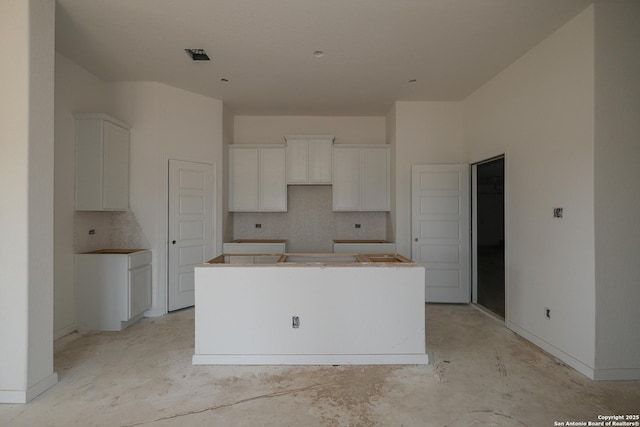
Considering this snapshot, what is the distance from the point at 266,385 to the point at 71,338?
244 cm

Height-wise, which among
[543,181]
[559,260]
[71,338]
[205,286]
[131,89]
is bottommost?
[71,338]

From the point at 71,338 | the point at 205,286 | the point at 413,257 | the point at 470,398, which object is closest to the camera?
the point at 470,398

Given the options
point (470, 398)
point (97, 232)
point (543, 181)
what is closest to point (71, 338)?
point (97, 232)

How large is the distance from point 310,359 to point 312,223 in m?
2.86

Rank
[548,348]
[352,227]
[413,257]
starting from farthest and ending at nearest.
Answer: [352,227]
[413,257]
[548,348]

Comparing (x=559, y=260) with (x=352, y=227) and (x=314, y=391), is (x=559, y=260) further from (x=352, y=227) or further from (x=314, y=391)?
(x=352, y=227)

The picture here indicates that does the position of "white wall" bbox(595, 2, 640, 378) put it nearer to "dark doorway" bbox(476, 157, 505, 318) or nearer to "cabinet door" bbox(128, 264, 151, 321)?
"dark doorway" bbox(476, 157, 505, 318)

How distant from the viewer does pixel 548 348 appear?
9.82 ft

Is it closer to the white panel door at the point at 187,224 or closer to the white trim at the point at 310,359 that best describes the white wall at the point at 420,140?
the white trim at the point at 310,359

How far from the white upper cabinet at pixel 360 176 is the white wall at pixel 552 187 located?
167cm

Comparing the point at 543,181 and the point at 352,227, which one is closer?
the point at 543,181

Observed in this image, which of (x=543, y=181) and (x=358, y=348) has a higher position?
(x=543, y=181)

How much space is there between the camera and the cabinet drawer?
363 centimetres

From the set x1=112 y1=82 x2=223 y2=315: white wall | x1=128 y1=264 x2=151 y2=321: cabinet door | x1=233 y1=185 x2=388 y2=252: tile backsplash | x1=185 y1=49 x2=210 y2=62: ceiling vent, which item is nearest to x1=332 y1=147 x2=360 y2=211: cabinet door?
x1=233 y1=185 x2=388 y2=252: tile backsplash
